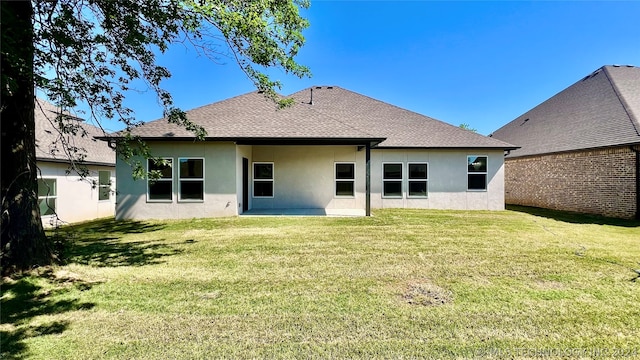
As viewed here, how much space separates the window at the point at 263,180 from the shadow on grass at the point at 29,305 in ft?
27.8

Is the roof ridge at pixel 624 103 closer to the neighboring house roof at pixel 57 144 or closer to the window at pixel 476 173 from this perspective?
the window at pixel 476 173

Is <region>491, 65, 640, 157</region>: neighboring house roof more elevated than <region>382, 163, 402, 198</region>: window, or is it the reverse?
<region>491, 65, 640, 157</region>: neighboring house roof

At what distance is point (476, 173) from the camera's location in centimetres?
1318

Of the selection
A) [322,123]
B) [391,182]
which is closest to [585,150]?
[391,182]

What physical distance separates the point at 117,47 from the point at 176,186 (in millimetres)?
5457

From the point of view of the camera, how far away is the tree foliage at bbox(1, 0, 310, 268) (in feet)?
15.1

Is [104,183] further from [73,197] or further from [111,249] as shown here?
[111,249]

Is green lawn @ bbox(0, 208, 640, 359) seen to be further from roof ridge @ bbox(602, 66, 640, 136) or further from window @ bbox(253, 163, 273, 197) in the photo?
roof ridge @ bbox(602, 66, 640, 136)

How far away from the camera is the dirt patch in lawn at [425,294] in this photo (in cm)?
376

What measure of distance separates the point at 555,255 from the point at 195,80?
13.8 meters

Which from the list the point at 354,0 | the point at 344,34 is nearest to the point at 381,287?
the point at 354,0

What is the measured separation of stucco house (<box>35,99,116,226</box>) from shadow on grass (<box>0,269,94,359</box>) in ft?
19.8

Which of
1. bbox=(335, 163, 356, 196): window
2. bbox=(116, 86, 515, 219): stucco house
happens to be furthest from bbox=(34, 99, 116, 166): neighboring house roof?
bbox=(335, 163, 356, 196): window

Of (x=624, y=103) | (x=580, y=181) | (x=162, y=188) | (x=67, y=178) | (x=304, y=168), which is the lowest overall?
(x=162, y=188)
